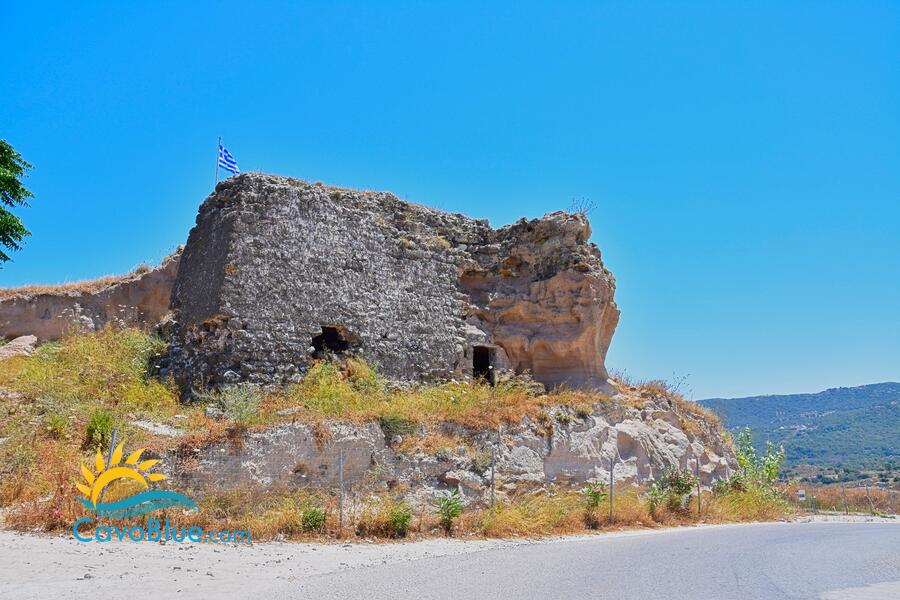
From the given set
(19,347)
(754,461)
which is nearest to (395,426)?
(19,347)

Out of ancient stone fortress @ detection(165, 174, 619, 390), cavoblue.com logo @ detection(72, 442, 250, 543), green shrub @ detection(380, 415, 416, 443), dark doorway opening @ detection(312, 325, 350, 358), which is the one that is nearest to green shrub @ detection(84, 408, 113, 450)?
cavoblue.com logo @ detection(72, 442, 250, 543)

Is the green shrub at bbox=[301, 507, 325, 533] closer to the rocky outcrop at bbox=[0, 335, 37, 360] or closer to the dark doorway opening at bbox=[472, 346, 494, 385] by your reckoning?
the dark doorway opening at bbox=[472, 346, 494, 385]

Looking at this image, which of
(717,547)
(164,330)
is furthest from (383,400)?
(717,547)

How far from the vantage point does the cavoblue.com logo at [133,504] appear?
10.2m

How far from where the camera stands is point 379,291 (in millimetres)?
17875

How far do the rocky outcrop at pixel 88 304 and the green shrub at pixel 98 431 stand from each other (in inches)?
386

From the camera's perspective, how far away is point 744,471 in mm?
22359

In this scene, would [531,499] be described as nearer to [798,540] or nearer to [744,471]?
[798,540]

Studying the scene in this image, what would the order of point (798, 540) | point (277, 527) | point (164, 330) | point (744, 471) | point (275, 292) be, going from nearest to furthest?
point (277, 527)
point (798, 540)
point (275, 292)
point (164, 330)
point (744, 471)

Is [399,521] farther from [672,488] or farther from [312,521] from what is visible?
[672,488]

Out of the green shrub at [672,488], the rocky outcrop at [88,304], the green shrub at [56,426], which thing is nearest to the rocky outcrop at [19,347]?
the rocky outcrop at [88,304]

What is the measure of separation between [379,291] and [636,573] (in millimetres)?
10218

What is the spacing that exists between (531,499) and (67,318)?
53.0 feet

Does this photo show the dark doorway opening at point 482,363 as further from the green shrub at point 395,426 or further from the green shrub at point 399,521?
the green shrub at point 399,521
